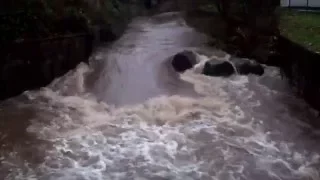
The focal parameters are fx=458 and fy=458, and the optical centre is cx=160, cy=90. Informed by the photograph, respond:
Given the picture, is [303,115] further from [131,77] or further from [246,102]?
[131,77]

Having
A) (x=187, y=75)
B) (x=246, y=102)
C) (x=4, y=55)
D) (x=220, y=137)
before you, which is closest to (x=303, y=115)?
(x=246, y=102)

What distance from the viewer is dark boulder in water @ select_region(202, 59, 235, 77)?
527 inches

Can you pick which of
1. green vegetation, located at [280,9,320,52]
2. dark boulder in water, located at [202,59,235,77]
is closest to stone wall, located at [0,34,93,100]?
dark boulder in water, located at [202,59,235,77]

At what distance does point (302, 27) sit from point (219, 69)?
2.92 m

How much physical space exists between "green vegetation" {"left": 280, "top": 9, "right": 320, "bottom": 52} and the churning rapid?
1304 millimetres

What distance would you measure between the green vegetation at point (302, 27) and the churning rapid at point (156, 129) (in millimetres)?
1304

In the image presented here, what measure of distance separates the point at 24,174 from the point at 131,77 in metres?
6.49

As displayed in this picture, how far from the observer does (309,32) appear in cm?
1291

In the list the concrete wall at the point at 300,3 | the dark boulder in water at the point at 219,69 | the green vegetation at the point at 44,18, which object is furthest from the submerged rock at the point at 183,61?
the concrete wall at the point at 300,3

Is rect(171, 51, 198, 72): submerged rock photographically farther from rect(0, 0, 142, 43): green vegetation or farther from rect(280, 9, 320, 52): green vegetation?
rect(0, 0, 142, 43): green vegetation

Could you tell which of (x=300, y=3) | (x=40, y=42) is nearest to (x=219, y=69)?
(x=40, y=42)

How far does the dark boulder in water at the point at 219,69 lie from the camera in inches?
527

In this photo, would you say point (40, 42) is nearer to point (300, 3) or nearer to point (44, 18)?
point (44, 18)

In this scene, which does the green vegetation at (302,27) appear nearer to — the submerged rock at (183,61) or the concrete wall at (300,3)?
the concrete wall at (300,3)
